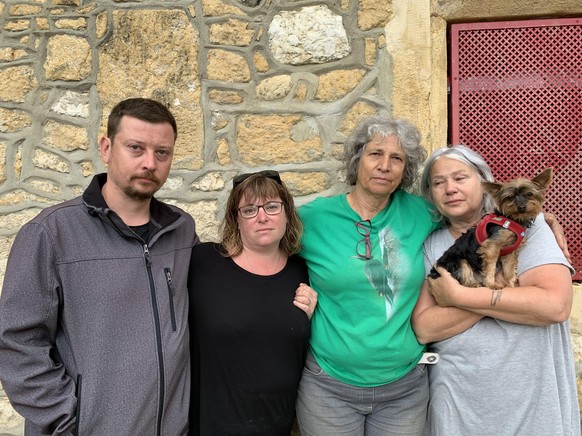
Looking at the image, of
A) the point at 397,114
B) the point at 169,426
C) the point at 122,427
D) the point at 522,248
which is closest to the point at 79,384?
the point at 122,427

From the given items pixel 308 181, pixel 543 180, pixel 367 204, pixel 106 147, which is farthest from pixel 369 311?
pixel 106 147

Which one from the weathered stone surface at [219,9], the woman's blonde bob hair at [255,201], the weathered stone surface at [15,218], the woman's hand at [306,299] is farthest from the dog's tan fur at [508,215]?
the weathered stone surface at [15,218]

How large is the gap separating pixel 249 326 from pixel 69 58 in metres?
2.11

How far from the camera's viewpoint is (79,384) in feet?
5.88

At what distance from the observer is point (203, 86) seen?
305 centimetres

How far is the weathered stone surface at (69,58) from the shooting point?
10.0ft

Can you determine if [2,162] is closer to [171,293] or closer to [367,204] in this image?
[171,293]

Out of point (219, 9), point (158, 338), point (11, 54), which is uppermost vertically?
point (219, 9)

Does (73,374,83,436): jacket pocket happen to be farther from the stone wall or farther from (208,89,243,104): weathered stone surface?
(208,89,243,104): weathered stone surface

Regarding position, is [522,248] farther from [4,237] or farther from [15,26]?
[15,26]

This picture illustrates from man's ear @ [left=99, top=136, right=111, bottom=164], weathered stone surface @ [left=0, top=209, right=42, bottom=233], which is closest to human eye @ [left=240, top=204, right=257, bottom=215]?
man's ear @ [left=99, top=136, right=111, bottom=164]

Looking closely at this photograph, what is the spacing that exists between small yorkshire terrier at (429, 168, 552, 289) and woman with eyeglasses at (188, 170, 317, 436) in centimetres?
69

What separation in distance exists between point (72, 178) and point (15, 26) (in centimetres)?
100

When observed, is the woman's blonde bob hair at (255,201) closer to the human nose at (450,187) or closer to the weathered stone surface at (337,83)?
the human nose at (450,187)
